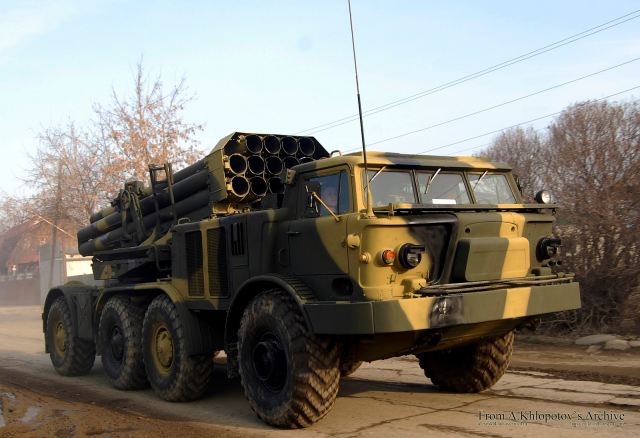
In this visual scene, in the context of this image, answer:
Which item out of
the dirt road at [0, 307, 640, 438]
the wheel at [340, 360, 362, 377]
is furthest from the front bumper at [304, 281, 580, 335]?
the dirt road at [0, 307, 640, 438]

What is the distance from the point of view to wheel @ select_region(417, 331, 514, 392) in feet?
24.3

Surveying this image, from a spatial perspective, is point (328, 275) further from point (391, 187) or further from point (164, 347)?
point (164, 347)

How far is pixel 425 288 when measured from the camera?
5703 mm

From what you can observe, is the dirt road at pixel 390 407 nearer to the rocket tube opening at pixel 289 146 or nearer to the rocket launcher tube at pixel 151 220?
the rocket launcher tube at pixel 151 220

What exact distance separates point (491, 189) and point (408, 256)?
196 centimetres

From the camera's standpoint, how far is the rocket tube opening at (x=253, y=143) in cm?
805

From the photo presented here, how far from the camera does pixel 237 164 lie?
800cm

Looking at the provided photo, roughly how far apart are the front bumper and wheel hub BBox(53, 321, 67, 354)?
6.16 m

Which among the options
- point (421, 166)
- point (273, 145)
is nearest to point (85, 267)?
point (273, 145)

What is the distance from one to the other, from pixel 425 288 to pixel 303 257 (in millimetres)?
1211

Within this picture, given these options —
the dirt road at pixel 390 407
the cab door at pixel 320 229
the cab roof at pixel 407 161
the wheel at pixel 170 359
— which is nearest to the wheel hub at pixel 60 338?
the dirt road at pixel 390 407

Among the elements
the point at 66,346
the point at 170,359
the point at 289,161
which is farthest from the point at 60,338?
the point at 289,161

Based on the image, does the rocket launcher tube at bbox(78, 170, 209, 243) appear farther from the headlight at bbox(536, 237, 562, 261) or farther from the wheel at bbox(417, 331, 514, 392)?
the headlight at bbox(536, 237, 562, 261)

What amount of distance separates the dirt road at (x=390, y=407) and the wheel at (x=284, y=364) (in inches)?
8.4
